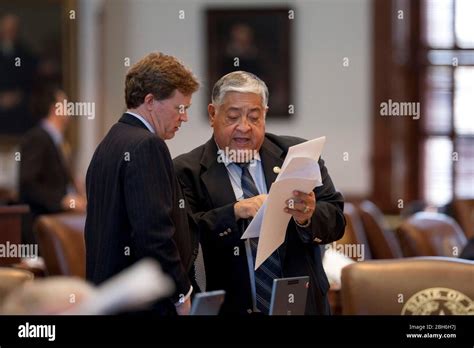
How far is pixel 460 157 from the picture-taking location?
1063 cm

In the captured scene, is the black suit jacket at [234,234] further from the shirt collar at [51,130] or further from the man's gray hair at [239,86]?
the shirt collar at [51,130]

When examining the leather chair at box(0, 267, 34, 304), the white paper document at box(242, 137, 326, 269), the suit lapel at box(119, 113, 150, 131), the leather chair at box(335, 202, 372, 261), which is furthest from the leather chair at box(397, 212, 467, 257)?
the leather chair at box(0, 267, 34, 304)

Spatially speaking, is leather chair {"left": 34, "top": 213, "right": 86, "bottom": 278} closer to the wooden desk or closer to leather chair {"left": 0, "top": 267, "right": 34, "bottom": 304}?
the wooden desk

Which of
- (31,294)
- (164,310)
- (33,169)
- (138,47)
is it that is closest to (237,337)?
(164,310)

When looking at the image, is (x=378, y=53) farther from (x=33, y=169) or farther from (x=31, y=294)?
(x=31, y=294)

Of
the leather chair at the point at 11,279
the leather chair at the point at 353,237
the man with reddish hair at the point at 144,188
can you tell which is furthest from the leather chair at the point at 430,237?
the leather chair at the point at 11,279

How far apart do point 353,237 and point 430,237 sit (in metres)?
0.47

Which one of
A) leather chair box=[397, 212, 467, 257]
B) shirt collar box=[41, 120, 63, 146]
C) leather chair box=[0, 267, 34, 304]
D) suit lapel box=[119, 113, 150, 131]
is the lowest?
leather chair box=[397, 212, 467, 257]

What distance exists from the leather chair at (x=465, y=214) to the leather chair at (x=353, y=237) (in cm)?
164

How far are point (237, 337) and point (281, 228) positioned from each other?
2.18ft

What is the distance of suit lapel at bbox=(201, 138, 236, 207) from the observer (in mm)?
3387

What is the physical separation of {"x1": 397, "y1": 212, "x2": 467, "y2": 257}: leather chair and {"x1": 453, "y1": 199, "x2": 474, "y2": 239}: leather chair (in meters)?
1.67

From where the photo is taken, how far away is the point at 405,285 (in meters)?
3.38

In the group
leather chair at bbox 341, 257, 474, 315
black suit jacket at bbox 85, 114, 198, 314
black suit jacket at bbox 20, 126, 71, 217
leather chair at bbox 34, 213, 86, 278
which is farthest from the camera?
black suit jacket at bbox 20, 126, 71, 217
